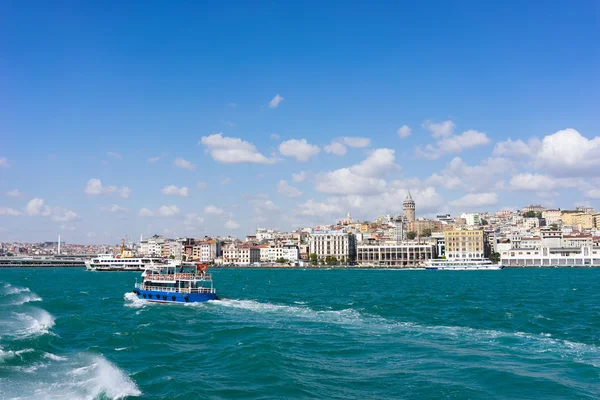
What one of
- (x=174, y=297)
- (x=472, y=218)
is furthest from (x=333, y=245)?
(x=174, y=297)

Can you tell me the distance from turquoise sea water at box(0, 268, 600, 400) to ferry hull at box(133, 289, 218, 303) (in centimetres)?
242

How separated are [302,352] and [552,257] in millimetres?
115445

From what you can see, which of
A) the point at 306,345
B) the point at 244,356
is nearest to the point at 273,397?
the point at 244,356

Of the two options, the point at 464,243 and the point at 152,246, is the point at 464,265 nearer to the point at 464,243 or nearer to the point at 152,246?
the point at 464,243

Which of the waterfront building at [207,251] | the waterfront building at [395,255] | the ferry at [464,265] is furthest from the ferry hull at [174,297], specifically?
the waterfront building at [207,251]

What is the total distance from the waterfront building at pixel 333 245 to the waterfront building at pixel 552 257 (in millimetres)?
39085

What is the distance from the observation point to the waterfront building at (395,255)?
140625 mm

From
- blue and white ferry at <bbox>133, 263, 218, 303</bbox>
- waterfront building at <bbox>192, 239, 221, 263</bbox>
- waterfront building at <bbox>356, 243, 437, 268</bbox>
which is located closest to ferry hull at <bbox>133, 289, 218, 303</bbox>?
blue and white ferry at <bbox>133, 263, 218, 303</bbox>

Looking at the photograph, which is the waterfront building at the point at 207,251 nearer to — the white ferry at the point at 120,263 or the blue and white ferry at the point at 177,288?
the white ferry at the point at 120,263

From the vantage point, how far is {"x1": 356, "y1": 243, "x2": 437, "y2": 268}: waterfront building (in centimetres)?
14062

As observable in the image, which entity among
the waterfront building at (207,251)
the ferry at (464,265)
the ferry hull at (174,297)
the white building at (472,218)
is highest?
the white building at (472,218)

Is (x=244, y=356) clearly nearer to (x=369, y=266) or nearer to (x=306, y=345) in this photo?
(x=306, y=345)

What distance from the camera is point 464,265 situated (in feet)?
382

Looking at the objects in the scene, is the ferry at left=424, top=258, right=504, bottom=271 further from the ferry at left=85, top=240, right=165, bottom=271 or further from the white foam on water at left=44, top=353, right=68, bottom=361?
the white foam on water at left=44, top=353, right=68, bottom=361
